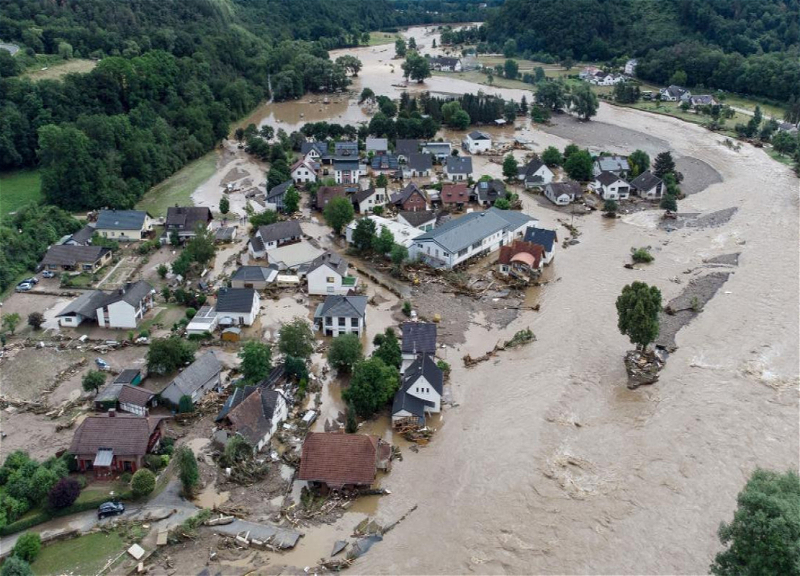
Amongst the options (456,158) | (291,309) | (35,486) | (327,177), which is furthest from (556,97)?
(35,486)

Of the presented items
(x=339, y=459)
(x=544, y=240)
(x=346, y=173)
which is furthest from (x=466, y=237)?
Result: (x=339, y=459)

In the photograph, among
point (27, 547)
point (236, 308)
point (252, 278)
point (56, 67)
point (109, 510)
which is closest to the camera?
point (27, 547)

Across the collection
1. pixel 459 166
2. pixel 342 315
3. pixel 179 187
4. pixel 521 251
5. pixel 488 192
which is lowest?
pixel 179 187

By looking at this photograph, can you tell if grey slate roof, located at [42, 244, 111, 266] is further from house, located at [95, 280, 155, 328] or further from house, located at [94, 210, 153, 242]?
house, located at [95, 280, 155, 328]

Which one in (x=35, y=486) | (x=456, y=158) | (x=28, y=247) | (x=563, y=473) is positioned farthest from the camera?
(x=456, y=158)

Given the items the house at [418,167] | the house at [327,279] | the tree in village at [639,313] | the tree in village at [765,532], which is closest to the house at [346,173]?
the house at [418,167]

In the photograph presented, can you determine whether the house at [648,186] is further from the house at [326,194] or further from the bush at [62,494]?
the bush at [62,494]

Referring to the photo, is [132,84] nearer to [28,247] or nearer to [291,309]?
[28,247]

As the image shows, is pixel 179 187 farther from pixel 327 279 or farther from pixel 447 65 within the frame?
pixel 447 65
